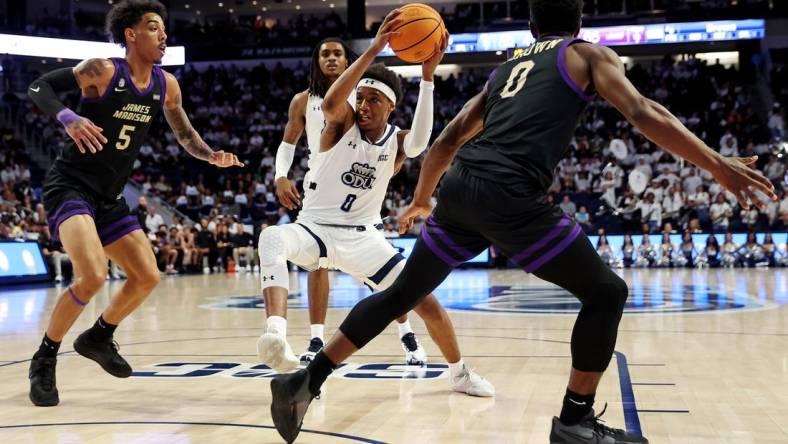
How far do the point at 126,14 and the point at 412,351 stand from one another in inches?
107

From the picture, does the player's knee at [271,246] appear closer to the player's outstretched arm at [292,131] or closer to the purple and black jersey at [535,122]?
the player's outstretched arm at [292,131]

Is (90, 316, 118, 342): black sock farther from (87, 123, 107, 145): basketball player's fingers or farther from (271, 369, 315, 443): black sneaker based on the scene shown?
(271, 369, 315, 443): black sneaker

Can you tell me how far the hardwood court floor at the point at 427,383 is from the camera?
12.4 feet

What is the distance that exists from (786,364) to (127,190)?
878 inches

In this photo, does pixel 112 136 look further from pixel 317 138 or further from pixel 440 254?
pixel 440 254

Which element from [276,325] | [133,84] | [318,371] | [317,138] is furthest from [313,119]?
[318,371]

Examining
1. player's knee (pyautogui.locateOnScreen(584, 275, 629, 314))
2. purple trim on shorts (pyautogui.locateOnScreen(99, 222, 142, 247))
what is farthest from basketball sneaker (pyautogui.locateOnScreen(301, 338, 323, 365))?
player's knee (pyautogui.locateOnScreen(584, 275, 629, 314))

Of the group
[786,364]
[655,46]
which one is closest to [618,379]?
[786,364]

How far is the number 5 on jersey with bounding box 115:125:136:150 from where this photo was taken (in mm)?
4945

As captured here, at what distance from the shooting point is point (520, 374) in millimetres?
5277

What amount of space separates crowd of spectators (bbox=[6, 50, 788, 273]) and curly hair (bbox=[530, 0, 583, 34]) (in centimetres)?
1368

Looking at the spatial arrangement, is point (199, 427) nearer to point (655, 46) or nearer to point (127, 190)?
point (127, 190)

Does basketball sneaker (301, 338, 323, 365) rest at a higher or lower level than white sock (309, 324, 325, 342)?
lower

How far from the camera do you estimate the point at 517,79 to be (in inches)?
139
